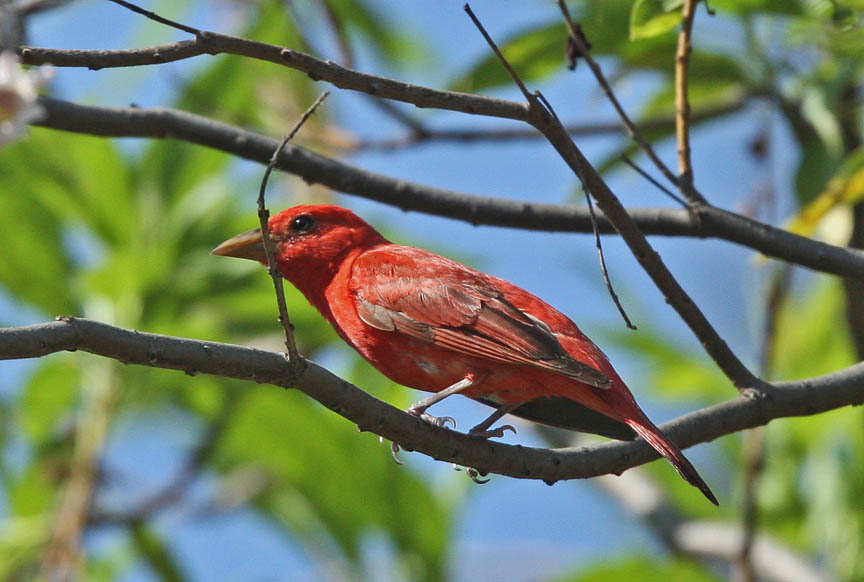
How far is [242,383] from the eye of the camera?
6062mm

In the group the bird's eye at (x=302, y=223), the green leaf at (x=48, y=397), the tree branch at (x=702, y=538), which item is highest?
the bird's eye at (x=302, y=223)

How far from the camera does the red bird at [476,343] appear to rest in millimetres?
3383

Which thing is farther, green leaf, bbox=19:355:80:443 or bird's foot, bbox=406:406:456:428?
green leaf, bbox=19:355:80:443

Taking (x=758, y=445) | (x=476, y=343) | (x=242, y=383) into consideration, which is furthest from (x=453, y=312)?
(x=242, y=383)

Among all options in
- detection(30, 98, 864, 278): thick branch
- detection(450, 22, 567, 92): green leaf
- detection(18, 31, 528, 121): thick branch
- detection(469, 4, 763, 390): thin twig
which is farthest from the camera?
detection(450, 22, 567, 92): green leaf

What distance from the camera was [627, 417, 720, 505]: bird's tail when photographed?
2.87 m

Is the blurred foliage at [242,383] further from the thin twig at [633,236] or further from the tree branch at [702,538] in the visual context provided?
the thin twig at [633,236]

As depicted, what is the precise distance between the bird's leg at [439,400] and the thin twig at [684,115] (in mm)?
860

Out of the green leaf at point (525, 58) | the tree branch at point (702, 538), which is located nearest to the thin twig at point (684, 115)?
the green leaf at point (525, 58)

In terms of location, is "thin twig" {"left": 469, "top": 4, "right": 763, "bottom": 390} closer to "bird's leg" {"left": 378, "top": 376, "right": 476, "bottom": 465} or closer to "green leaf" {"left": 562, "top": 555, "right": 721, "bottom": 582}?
"bird's leg" {"left": 378, "top": 376, "right": 476, "bottom": 465}

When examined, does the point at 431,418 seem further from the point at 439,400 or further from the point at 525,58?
the point at 525,58

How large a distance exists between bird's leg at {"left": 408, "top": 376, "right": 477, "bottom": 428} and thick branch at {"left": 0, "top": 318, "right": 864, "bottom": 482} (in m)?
0.22

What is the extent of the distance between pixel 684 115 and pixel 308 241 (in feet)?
5.14

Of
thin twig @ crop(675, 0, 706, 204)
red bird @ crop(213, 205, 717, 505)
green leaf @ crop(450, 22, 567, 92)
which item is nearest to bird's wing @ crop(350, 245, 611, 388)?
red bird @ crop(213, 205, 717, 505)
